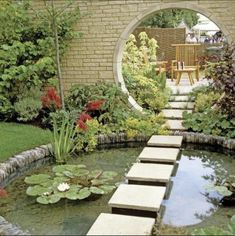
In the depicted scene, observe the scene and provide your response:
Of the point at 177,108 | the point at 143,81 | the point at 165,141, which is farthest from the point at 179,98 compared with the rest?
the point at 165,141

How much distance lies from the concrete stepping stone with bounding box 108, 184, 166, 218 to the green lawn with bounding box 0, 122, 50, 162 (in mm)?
2296

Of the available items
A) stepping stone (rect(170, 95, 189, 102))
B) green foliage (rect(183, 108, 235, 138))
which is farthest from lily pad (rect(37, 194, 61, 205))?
stepping stone (rect(170, 95, 189, 102))

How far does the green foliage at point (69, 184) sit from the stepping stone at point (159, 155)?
59 centimetres

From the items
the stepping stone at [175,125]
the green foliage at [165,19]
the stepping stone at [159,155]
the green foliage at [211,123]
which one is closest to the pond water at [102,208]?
the stepping stone at [159,155]

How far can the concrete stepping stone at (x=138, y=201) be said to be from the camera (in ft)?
13.2

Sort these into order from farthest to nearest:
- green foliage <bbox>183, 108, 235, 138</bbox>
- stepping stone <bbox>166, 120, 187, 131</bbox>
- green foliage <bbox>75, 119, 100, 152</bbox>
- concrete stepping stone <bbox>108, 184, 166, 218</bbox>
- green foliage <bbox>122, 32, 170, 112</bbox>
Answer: green foliage <bbox>122, 32, 170, 112</bbox>
stepping stone <bbox>166, 120, 187, 131</bbox>
green foliage <bbox>183, 108, 235, 138</bbox>
green foliage <bbox>75, 119, 100, 152</bbox>
concrete stepping stone <bbox>108, 184, 166, 218</bbox>

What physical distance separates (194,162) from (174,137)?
0.81m

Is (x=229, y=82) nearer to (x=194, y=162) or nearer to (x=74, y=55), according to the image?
(x=194, y=162)

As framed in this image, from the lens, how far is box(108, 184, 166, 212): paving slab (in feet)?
13.2

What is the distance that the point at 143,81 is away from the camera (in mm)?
Result: 9094

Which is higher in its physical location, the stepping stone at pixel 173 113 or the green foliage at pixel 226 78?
the green foliage at pixel 226 78

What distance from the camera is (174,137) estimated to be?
6902 millimetres

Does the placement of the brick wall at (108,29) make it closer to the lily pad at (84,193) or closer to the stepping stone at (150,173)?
the stepping stone at (150,173)

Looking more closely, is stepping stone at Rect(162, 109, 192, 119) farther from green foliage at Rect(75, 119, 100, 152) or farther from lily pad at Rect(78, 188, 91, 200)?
lily pad at Rect(78, 188, 91, 200)
